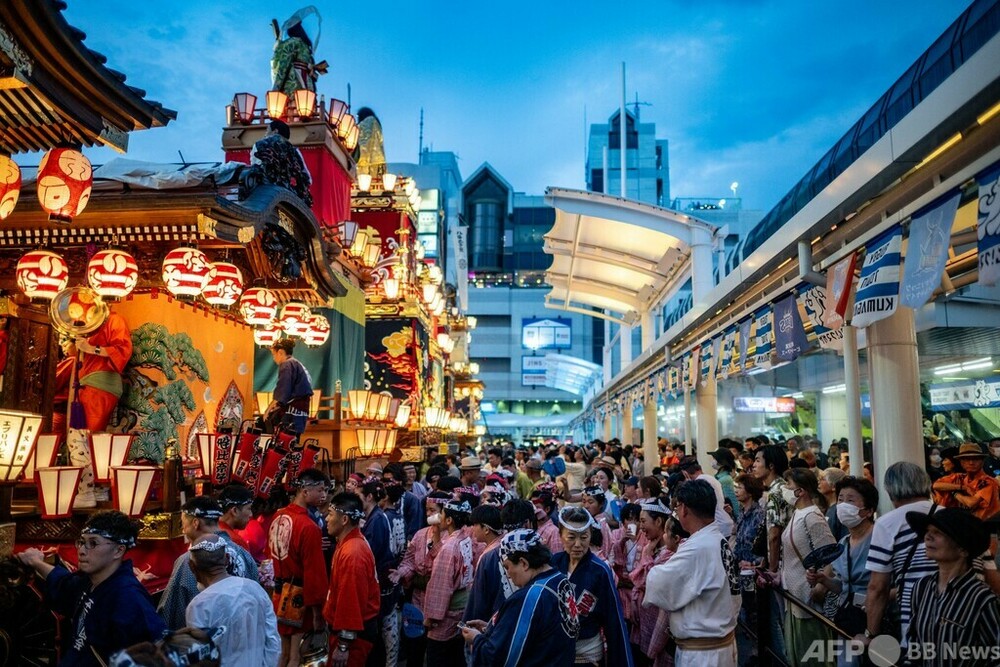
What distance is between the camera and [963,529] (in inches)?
129

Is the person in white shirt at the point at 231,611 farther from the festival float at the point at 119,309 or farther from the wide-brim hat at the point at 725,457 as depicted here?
the wide-brim hat at the point at 725,457

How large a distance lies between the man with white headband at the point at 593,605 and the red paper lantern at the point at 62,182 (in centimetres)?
565

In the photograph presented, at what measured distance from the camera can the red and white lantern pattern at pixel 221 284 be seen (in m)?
8.27

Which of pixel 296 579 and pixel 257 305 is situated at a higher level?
pixel 257 305

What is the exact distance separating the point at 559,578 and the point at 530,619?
276 millimetres

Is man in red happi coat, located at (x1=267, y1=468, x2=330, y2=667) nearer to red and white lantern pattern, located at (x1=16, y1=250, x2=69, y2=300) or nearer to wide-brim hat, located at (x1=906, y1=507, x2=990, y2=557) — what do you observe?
red and white lantern pattern, located at (x1=16, y1=250, x2=69, y2=300)

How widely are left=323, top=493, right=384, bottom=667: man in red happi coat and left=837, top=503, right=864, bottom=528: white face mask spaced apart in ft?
12.5

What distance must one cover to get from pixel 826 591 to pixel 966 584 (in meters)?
2.00

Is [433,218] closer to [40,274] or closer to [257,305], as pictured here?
[257,305]

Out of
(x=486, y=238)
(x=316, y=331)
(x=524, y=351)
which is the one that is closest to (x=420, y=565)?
(x=316, y=331)

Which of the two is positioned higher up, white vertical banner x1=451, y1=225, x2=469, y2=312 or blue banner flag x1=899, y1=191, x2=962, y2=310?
white vertical banner x1=451, y1=225, x2=469, y2=312

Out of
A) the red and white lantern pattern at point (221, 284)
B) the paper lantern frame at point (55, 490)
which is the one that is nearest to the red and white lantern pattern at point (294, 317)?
the red and white lantern pattern at point (221, 284)

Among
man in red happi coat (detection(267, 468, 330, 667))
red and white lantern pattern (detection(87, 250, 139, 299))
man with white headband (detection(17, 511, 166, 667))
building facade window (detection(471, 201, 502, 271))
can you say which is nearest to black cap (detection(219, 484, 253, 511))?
man in red happi coat (detection(267, 468, 330, 667))

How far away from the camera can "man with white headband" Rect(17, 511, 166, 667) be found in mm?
3250
